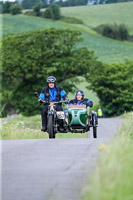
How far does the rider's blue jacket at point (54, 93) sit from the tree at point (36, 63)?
168ft

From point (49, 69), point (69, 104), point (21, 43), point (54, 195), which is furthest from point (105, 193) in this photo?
point (21, 43)

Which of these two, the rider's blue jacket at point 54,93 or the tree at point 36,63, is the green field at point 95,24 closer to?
the tree at point 36,63

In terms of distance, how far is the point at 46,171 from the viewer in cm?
773

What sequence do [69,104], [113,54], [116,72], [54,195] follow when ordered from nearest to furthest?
1. [54,195]
2. [69,104]
3. [116,72]
4. [113,54]

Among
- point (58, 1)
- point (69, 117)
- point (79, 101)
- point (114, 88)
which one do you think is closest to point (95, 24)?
point (58, 1)

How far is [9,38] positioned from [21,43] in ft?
7.20

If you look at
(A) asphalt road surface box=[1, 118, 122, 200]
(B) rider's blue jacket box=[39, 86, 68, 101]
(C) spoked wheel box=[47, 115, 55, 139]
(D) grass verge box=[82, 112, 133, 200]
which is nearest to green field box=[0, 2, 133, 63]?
(B) rider's blue jacket box=[39, 86, 68, 101]

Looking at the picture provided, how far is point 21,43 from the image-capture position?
7106 centimetres

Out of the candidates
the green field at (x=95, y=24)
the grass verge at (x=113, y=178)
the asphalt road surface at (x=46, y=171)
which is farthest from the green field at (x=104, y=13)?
the grass verge at (x=113, y=178)

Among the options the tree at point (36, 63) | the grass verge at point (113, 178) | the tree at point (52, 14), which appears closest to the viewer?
the grass verge at point (113, 178)

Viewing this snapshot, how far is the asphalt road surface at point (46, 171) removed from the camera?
666 cm

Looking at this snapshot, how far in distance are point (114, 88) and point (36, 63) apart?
1294 cm

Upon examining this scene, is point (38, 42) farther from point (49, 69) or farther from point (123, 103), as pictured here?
point (123, 103)

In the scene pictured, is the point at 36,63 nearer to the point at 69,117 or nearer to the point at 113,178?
the point at 69,117
